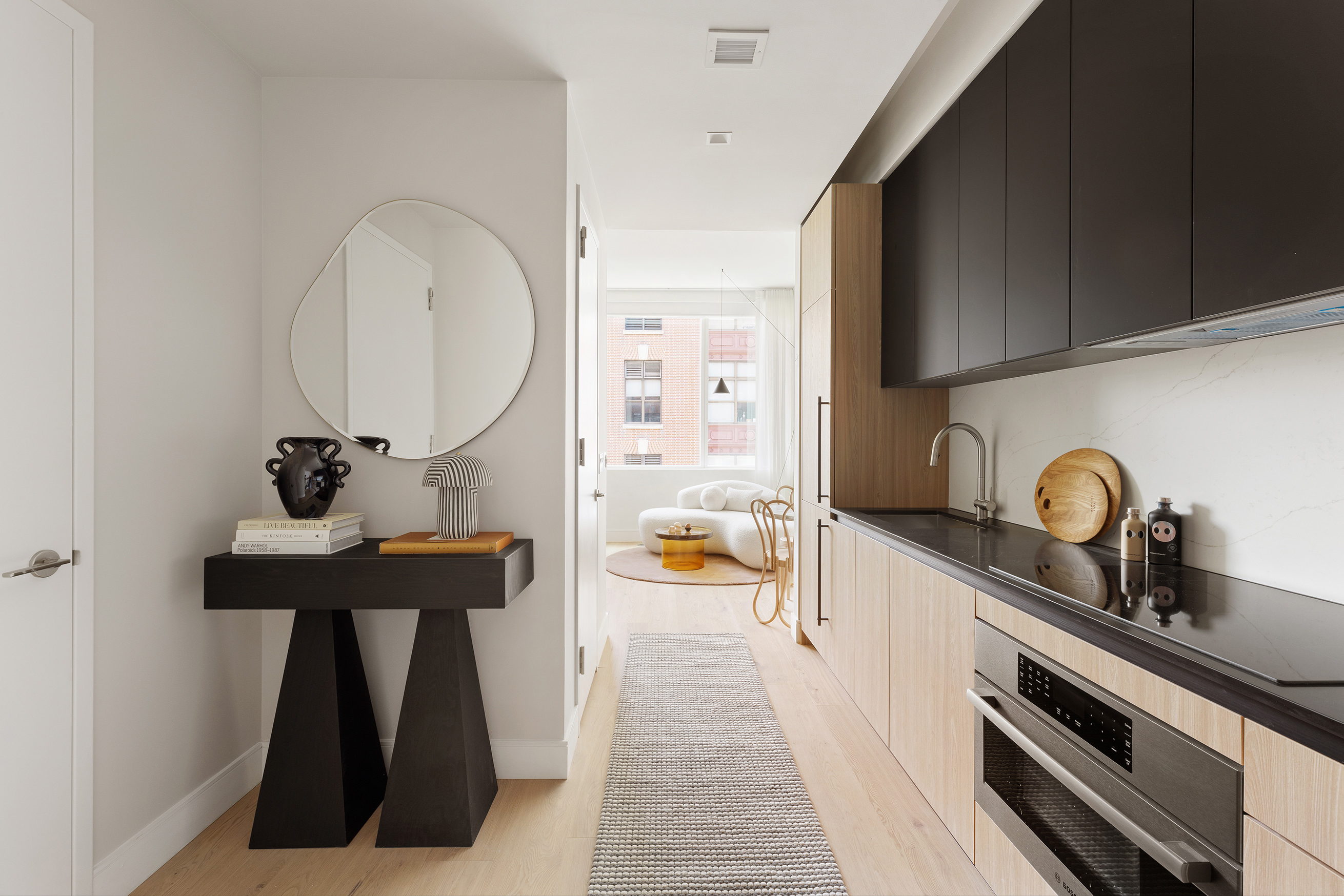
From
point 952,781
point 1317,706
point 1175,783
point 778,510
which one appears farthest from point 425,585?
point 778,510

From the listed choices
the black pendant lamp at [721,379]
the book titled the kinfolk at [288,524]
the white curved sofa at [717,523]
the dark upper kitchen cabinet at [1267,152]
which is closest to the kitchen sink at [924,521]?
the dark upper kitchen cabinet at [1267,152]

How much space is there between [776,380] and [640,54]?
17.5 feet

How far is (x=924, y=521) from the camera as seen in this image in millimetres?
2594

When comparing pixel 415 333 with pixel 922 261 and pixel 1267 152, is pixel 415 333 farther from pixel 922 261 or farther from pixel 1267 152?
pixel 1267 152

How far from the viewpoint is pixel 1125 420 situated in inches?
75.0

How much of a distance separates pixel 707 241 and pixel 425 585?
4.26 metres

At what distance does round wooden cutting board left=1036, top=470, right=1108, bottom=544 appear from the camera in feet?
6.44

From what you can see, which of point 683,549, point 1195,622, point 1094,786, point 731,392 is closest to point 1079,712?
point 1094,786

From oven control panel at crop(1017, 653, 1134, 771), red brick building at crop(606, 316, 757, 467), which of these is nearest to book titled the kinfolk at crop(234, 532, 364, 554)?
oven control panel at crop(1017, 653, 1134, 771)

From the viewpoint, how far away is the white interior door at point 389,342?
2.25 m

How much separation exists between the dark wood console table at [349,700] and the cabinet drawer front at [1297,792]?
163 centimetres

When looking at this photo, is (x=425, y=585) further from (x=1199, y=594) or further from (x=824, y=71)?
(x=824, y=71)

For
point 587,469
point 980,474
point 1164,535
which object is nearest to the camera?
point 1164,535

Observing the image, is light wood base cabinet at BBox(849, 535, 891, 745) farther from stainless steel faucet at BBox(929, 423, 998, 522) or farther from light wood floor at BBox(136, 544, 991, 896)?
stainless steel faucet at BBox(929, 423, 998, 522)
